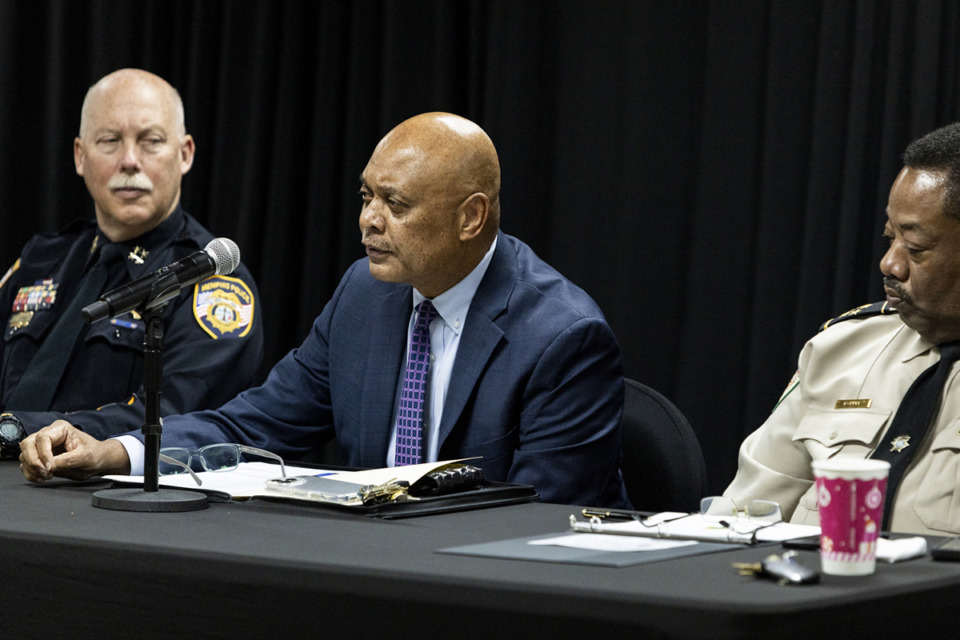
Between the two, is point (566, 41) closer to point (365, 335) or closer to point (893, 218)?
point (365, 335)

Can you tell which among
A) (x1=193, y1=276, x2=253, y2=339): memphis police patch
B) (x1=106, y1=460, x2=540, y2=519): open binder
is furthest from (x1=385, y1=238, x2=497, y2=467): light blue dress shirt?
(x1=193, y1=276, x2=253, y2=339): memphis police patch

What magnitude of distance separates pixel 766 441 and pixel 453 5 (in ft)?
6.71

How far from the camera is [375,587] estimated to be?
113cm

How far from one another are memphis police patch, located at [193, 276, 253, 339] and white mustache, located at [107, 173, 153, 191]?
33 centimetres

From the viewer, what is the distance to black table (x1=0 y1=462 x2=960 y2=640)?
3.34 ft

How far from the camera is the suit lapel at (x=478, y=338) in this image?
82.0 inches

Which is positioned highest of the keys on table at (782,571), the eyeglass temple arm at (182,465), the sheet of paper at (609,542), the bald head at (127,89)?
the bald head at (127,89)

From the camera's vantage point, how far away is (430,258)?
2.20 m

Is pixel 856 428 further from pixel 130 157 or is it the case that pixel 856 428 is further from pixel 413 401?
pixel 130 157

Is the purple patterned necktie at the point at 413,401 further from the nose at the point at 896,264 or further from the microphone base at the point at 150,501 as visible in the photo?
the nose at the point at 896,264

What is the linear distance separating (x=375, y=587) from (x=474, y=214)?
1.21m

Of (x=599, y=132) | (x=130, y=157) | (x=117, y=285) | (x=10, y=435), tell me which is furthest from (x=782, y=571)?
(x=599, y=132)

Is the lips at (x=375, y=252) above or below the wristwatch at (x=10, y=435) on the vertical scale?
above

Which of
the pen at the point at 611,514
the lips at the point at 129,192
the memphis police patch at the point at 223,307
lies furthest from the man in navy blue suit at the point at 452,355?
the lips at the point at 129,192
